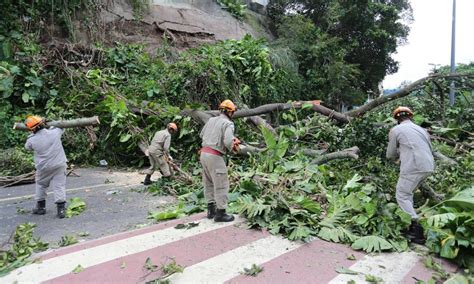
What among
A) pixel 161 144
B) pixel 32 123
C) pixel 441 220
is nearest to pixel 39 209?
pixel 32 123

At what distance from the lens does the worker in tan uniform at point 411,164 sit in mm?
4336

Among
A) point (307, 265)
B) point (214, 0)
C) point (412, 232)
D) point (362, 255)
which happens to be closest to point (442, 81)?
point (412, 232)

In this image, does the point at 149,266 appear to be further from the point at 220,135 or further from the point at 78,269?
the point at 220,135

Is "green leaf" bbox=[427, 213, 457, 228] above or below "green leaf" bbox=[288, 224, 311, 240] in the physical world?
above

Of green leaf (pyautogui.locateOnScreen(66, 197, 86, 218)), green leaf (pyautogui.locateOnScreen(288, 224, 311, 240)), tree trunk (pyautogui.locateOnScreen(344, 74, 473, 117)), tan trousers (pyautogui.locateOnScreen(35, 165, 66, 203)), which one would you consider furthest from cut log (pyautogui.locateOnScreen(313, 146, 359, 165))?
tan trousers (pyautogui.locateOnScreen(35, 165, 66, 203))

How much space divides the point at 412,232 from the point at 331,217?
3.11 feet

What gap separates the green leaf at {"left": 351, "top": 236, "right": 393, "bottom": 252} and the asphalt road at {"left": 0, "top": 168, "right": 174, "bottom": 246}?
8.76ft

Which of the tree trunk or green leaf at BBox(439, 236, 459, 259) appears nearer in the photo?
green leaf at BBox(439, 236, 459, 259)

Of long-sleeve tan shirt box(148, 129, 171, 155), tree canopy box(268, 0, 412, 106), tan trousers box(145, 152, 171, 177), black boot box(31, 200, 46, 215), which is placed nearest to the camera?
black boot box(31, 200, 46, 215)

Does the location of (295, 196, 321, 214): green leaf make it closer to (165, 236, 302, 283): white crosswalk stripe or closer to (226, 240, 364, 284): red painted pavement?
(226, 240, 364, 284): red painted pavement

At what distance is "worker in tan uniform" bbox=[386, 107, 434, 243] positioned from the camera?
4.34 m

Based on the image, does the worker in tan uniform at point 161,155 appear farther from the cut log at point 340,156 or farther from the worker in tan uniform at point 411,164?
the worker in tan uniform at point 411,164

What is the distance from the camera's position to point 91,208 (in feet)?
18.7

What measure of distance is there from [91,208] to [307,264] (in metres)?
3.59
